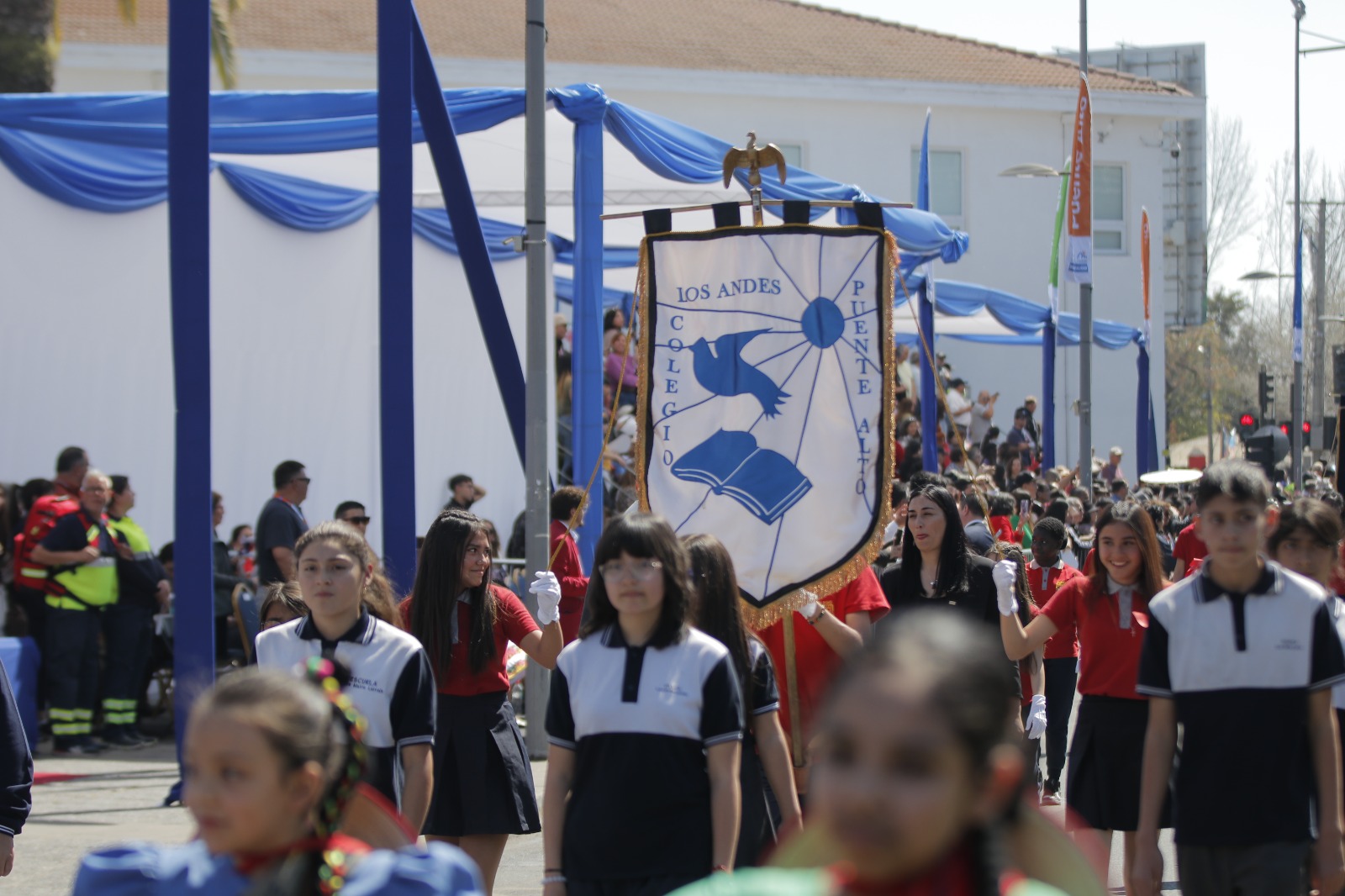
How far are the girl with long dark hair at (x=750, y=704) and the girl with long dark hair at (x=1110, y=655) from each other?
164 centimetres

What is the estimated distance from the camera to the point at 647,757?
4.01 meters

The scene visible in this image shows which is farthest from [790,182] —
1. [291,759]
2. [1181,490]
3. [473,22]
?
[473,22]

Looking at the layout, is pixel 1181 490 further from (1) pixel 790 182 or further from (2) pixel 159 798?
(2) pixel 159 798

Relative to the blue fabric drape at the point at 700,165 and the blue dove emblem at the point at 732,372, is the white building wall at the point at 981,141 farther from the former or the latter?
the blue dove emblem at the point at 732,372

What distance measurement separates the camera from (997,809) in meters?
1.72

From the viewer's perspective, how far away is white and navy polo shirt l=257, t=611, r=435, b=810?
431 cm

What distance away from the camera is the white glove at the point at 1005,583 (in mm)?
6203

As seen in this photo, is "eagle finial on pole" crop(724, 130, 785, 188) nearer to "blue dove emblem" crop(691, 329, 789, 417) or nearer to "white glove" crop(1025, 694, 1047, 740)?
"blue dove emblem" crop(691, 329, 789, 417)

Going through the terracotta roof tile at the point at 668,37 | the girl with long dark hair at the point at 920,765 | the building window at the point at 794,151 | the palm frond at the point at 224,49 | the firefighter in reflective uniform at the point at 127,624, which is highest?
the terracotta roof tile at the point at 668,37

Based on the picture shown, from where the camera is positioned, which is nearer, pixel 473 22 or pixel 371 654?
pixel 371 654

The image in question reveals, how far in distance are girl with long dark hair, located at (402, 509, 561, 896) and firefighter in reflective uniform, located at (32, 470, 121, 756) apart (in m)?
5.93

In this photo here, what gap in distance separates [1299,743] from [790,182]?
9526 mm

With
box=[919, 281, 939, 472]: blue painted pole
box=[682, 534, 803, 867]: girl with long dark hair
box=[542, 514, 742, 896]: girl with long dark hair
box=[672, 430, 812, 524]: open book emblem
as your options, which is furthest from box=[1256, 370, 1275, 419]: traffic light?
box=[542, 514, 742, 896]: girl with long dark hair

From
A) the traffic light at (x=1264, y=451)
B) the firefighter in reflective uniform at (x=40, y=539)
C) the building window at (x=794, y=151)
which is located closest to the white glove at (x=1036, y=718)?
the firefighter in reflective uniform at (x=40, y=539)
